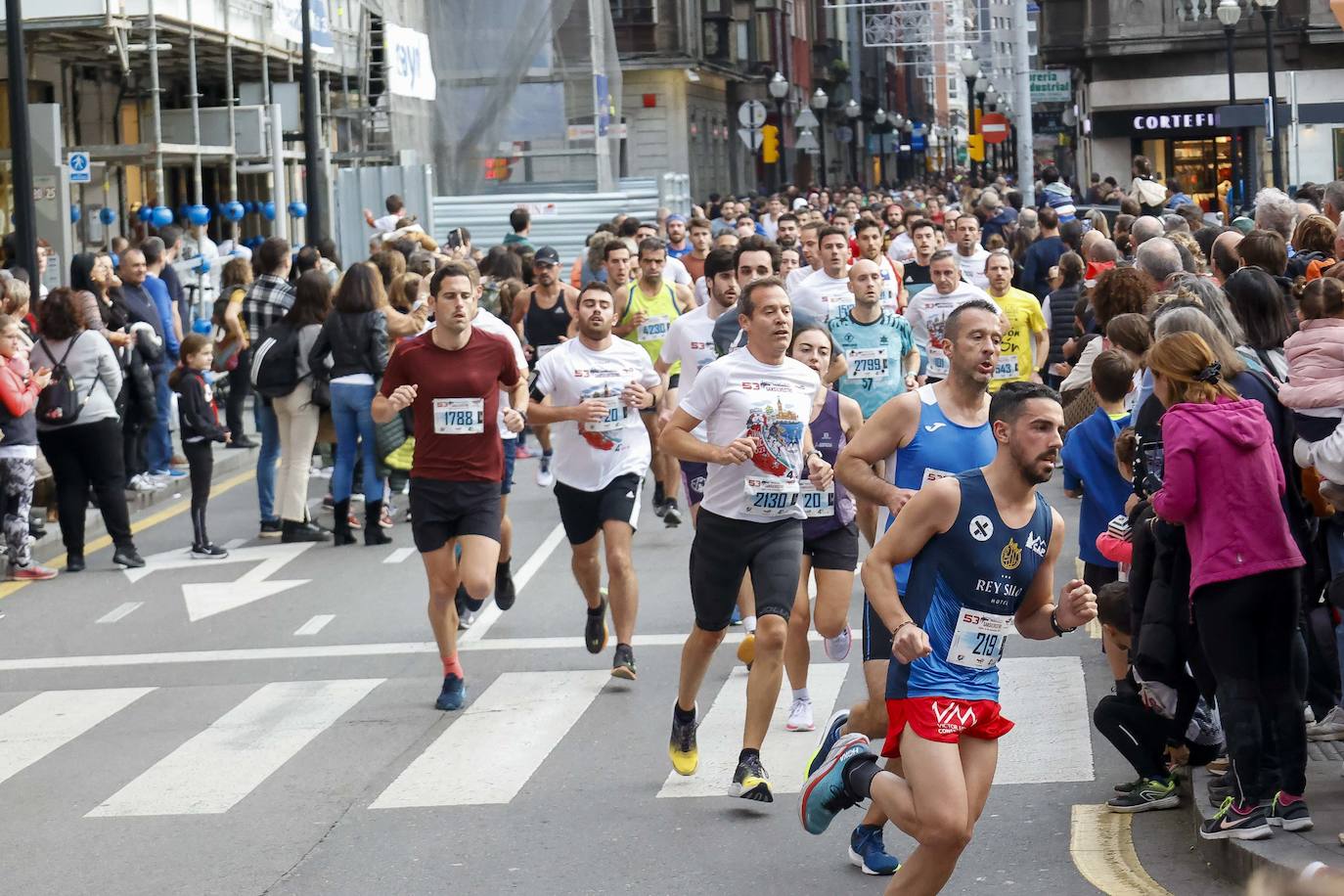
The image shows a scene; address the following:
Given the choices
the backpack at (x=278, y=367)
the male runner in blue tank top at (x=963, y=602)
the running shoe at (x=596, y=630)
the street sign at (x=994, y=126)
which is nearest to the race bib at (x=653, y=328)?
the backpack at (x=278, y=367)

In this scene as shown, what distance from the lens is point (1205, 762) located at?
7.77 meters

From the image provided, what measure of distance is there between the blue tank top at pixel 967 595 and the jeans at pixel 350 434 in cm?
904

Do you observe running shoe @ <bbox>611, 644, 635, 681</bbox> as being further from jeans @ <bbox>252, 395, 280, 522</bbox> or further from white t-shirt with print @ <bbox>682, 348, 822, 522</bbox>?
jeans @ <bbox>252, 395, 280, 522</bbox>

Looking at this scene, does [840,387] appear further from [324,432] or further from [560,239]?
[560,239]

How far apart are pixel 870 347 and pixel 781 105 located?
201ft

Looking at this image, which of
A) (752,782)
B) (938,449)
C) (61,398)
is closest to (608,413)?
(752,782)

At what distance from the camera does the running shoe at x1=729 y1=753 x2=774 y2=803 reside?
7758 millimetres

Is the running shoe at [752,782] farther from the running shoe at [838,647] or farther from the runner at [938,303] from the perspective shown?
the runner at [938,303]

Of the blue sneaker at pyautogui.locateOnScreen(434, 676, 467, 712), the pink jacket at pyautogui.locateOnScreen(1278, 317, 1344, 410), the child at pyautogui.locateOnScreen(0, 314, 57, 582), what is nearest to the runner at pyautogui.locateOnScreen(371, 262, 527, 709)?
the blue sneaker at pyautogui.locateOnScreen(434, 676, 467, 712)

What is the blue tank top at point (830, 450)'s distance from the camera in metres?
8.73

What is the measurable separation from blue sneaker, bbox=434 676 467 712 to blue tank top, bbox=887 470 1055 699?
4175 millimetres

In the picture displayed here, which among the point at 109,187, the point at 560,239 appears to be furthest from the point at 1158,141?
the point at 109,187

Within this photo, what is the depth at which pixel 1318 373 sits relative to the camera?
24.8 ft

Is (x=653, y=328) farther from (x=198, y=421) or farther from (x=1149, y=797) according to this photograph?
(x=1149, y=797)
